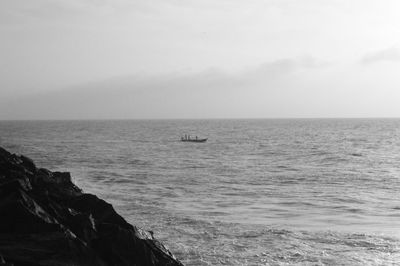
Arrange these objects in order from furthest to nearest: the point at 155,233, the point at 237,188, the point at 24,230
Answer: the point at 237,188
the point at 155,233
the point at 24,230

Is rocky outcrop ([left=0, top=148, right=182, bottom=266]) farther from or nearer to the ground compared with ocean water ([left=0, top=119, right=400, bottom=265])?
farther from the ground

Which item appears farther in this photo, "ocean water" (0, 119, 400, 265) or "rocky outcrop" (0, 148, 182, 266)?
"ocean water" (0, 119, 400, 265)

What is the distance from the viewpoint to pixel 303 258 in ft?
42.2

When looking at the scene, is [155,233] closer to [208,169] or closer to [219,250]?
[219,250]

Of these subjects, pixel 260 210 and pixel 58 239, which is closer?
pixel 58 239

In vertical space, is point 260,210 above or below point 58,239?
below

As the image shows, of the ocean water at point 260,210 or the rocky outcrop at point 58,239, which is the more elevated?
the rocky outcrop at point 58,239

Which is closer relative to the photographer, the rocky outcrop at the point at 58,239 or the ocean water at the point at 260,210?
the rocky outcrop at the point at 58,239

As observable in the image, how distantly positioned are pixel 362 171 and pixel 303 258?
27218 millimetres

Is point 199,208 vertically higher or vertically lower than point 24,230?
lower

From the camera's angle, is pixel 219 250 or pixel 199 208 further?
pixel 199 208

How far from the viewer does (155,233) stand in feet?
49.7

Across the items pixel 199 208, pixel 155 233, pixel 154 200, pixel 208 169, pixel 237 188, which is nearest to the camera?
pixel 155 233

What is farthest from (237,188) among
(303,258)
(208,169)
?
(303,258)
